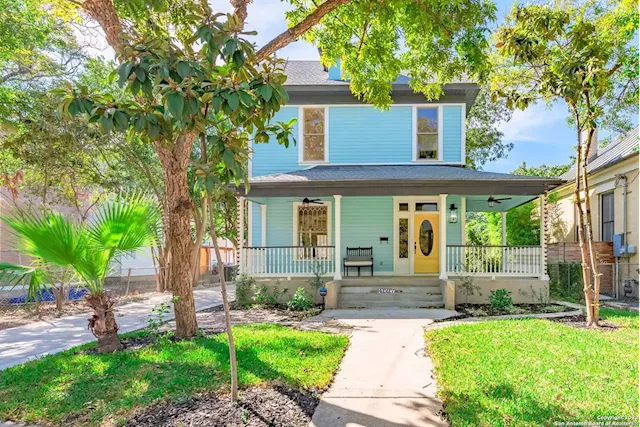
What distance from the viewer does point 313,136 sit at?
492 inches

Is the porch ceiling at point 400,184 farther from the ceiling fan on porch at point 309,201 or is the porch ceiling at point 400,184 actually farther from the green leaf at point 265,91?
the green leaf at point 265,91

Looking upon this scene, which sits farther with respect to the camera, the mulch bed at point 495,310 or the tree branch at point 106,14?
the mulch bed at point 495,310

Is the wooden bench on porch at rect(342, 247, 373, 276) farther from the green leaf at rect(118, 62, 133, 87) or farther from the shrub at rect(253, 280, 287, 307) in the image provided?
the green leaf at rect(118, 62, 133, 87)

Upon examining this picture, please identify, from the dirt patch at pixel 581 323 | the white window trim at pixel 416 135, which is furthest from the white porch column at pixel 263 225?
the dirt patch at pixel 581 323

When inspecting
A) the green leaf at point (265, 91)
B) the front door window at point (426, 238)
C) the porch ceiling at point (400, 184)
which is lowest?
the front door window at point (426, 238)

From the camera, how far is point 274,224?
12.3 m

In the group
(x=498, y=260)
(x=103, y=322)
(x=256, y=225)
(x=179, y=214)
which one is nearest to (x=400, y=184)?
(x=498, y=260)

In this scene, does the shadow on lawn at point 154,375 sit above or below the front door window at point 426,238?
below

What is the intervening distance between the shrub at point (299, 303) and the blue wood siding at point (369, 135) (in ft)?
15.9

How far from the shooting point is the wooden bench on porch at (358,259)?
37.4 ft

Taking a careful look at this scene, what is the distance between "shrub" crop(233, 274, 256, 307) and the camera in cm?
1005

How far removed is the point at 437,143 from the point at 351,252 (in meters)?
4.55

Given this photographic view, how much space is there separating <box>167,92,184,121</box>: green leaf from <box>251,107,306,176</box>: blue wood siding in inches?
385

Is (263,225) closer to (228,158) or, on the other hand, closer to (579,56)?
(579,56)
